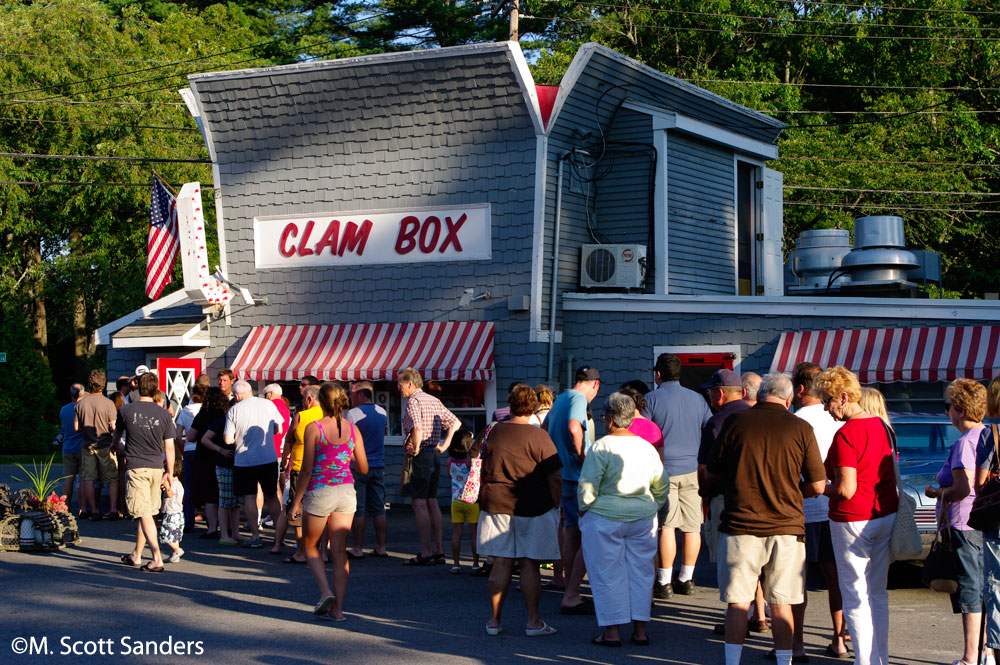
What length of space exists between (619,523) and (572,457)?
56.7 inches

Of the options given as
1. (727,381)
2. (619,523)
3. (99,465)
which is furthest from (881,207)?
(619,523)

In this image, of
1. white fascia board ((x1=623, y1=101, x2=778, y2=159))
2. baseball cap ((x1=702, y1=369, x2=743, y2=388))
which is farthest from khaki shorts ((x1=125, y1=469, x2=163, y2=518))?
white fascia board ((x1=623, y1=101, x2=778, y2=159))

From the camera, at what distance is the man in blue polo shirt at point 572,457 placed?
27.5 feet

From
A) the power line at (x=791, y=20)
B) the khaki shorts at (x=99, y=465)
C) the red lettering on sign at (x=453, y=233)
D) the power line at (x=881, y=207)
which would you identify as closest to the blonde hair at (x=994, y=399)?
the red lettering on sign at (x=453, y=233)

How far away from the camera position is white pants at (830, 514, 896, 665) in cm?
615

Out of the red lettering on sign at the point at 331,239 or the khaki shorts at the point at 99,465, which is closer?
the khaki shorts at the point at 99,465

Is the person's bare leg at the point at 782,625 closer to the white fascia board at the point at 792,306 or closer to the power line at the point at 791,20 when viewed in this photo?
the white fascia board at the point at 792,306

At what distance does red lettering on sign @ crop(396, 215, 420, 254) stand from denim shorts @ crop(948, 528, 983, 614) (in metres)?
10.8

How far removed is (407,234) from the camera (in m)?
16.1

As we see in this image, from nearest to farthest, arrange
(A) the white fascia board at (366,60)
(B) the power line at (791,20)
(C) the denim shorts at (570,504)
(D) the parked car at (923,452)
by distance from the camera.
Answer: (C) the denim shorts at (570,504) < (D) the parked car at (923,452) < (A) the white fascia board at (366,60) < (B) the power line at (791,20)

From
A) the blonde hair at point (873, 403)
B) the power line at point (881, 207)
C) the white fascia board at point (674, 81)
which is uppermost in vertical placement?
the power line at point (881, 207)

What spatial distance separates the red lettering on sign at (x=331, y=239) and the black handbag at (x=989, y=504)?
39.2ft

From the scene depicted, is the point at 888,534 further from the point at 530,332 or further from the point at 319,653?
the point at 530,332

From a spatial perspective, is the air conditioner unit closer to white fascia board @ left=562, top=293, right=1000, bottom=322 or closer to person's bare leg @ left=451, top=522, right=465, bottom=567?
white fascia board @ left=562, top=293, right=1000, bottom=322
